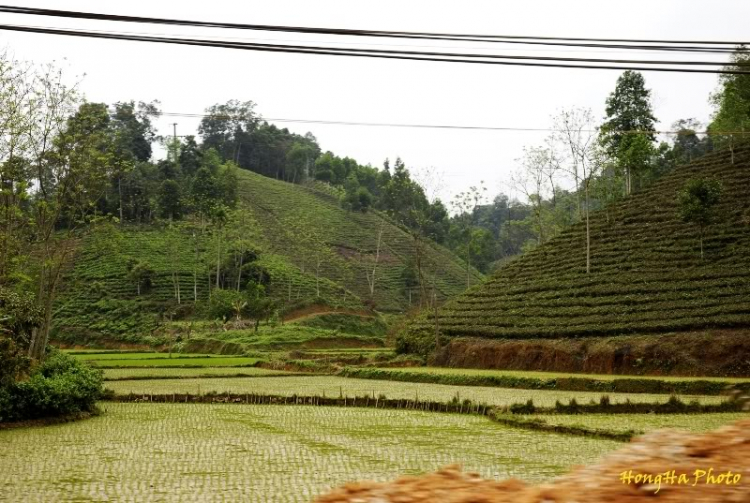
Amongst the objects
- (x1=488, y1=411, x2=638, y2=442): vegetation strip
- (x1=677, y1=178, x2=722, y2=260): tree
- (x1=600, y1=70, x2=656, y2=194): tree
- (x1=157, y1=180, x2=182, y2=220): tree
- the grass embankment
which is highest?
(x1=600, y1=70, x2=656, y2=194): tree

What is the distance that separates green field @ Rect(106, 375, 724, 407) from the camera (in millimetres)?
21453

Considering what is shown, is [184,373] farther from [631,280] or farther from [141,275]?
[141,275]

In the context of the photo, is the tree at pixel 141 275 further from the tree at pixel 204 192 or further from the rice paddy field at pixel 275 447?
the rice paddy field at pixel 275 447

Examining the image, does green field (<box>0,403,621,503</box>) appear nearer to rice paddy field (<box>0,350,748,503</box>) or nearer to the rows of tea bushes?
rice paddy field (<box>0,350,748,503</box>)

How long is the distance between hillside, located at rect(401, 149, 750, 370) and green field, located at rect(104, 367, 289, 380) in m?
9.00

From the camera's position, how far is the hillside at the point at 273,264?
55812 mm

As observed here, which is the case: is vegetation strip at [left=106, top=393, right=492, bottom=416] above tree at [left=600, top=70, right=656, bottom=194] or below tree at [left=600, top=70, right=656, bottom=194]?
below

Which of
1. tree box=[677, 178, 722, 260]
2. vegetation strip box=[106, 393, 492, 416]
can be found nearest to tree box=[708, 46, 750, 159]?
tree box=[677, 178, 722, 260]

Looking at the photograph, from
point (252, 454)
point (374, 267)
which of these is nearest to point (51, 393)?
point (252, 454)

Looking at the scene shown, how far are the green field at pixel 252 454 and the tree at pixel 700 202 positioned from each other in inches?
821

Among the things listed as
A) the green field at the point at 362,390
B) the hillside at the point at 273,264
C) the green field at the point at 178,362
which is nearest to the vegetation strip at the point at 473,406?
the green field at the point at 362,390

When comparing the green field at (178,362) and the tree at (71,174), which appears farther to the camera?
the green field at (178,362)

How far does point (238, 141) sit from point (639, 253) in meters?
79.7

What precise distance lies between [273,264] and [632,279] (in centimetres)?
3926
